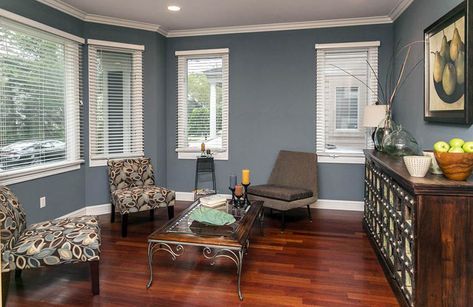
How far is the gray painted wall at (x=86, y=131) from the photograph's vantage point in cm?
381

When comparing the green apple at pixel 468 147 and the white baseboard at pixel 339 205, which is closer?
the green apple at pixel 468 147

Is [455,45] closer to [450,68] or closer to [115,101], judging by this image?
[450,68]

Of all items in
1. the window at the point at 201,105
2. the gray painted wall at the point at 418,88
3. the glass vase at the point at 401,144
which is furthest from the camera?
the window at the point at 201,105

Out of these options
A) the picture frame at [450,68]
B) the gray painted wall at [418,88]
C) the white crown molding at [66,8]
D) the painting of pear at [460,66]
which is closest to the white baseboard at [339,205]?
the gray painted wall at [418,88]

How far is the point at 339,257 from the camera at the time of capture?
3355 millimetres

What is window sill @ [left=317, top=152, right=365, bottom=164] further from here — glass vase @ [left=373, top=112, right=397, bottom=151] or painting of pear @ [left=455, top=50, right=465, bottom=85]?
painting of pear @ [left=455, top=50, right=465, bottom=85]

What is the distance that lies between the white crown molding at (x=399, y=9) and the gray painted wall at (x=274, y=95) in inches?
9.3

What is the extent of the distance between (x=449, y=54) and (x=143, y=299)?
3.01 meters

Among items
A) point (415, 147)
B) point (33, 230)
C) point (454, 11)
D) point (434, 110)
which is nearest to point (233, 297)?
point (33, 230)

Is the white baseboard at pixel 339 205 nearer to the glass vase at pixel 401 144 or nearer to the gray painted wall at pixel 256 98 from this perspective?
the gray painted wall at pixel 256 98

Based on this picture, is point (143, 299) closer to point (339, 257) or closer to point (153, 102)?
point (339, 257)

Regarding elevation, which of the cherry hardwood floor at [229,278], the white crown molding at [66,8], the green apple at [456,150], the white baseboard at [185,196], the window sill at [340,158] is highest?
the white crown molding at [66,8]

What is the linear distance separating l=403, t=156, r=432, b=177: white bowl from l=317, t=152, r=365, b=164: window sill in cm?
274

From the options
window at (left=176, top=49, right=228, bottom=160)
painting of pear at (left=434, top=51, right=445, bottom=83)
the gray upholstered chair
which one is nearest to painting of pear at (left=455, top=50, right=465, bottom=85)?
painting of pear at (left=434, top=51, right=445, bottom=83)
